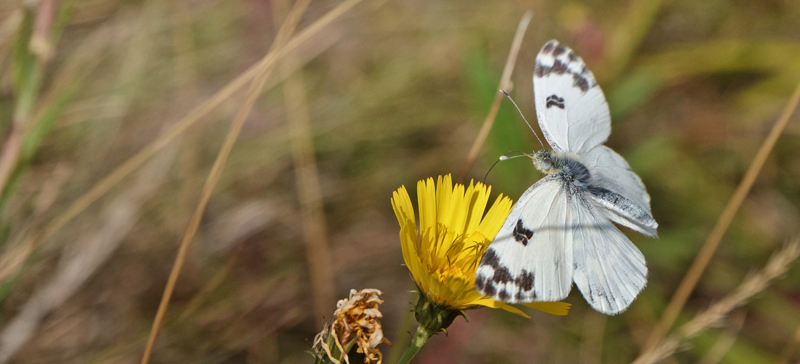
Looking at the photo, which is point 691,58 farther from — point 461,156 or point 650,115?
point 461,156

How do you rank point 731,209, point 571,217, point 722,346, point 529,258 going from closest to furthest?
1. point 529,258
2. point 571,217
3. point 731,209
4. point 722,346

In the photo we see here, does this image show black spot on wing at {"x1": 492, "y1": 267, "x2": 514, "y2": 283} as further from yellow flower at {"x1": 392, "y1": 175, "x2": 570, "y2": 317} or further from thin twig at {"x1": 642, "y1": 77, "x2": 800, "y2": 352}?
thin twig at {"x1": 642, "y1": 77, "x2": 800, "y2": 352}

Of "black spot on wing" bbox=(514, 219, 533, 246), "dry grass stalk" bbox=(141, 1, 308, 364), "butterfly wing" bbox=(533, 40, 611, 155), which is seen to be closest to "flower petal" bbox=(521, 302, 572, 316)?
"black spot on wing" bbox=(514, 219, 533, 246)

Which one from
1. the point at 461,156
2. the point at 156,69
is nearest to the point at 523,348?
the point at 461,156

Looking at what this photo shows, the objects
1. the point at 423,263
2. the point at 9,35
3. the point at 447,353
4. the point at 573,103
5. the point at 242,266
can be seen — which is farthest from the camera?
the point at 242,266

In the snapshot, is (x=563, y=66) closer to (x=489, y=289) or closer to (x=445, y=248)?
(x=445, y=248)

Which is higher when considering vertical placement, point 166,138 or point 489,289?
point 166,138

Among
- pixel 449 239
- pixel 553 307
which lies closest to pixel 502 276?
pixel 553 307

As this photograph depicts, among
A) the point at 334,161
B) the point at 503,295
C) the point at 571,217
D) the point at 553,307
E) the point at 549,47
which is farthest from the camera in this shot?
the point at 334,161
